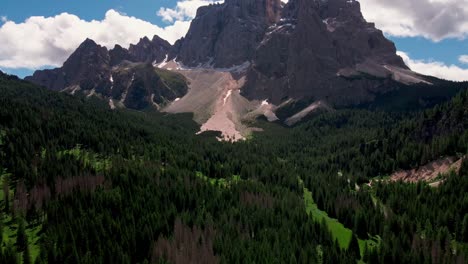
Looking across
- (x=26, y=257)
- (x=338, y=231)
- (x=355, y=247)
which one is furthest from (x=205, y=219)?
(x=26, y=257)

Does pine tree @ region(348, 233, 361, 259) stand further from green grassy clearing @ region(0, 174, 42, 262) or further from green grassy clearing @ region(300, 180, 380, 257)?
green grassy clearing @ region(0, 174, 42, 262)

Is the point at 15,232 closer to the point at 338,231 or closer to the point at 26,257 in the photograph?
the point at 26,257

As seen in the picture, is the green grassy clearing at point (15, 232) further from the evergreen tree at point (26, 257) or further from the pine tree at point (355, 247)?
the pine tree at point (355, 247)

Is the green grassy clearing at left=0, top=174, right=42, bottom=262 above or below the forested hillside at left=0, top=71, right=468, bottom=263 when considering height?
below

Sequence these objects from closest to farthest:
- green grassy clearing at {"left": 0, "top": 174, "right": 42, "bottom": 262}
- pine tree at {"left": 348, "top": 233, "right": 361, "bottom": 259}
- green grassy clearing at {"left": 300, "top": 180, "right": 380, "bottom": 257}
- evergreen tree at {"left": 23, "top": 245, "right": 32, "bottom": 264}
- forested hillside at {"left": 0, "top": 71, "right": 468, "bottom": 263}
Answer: evergreen tree at {"left": 23, "top": 245, "right": 32, "bottom": 264} → forested hillside at {"left": 0, "top": 71, "right": 468, "bottom": 263} → pine tree at {"left": 348, "top": 233, "right": 361, "bottom": 259} → green grassy clearing at {"left": 0, "top": 174, "right": 42, "bottom": 262} → green grassy clearing at {"left": 300, "top": 180, "right": 380, "bottom": 257}

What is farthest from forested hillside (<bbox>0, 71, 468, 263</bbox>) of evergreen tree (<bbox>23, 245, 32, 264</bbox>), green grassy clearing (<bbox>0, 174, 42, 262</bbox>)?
evergreen tree (<bbox>23, 245, 32, 264</bbox>)

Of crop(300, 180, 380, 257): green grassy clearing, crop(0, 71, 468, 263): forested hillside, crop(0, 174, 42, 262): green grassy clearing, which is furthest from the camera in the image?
crop(300, 180, 380, 257): green grassy clearing

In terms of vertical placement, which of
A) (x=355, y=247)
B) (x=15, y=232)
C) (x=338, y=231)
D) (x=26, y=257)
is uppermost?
(x=355, y=247)

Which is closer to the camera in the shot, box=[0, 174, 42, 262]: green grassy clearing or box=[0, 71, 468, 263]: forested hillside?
box=[0, 71, 468, 263]: forested hillside

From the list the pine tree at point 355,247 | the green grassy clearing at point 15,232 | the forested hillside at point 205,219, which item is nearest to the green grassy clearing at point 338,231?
the forested hillside at point 205,219

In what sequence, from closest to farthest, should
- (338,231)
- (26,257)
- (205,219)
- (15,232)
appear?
(26,257), (15,232), (338,231), (205,219)

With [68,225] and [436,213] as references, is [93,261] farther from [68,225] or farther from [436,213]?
[436,213]
